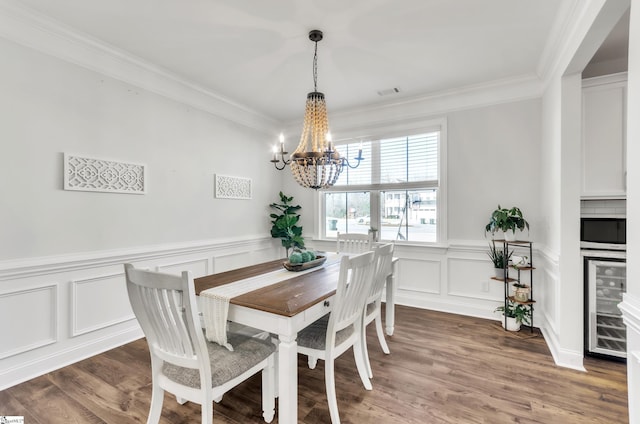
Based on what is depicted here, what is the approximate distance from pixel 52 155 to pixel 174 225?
122cm

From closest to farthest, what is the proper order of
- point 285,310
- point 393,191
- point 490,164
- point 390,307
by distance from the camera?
point 285,310
point 390,307
point 490,164
point 393,191

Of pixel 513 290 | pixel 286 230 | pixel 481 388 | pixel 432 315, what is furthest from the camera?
pixel 286 230

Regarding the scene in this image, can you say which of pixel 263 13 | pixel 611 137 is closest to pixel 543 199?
pixel 611 137

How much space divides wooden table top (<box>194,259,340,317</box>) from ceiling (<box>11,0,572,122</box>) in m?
1.94

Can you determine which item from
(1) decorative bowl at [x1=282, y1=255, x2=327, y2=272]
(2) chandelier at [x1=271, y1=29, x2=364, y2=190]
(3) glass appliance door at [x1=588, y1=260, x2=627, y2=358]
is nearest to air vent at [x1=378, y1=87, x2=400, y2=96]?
(2) chandelier at [x1=271, y1=29, x2=364, y2=190]

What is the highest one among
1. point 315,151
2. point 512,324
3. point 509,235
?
point 315,151

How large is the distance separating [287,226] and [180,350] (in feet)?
10.1

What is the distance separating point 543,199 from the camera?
307 cm

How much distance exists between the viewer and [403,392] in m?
2.09

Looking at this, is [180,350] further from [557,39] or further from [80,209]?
[557,39]

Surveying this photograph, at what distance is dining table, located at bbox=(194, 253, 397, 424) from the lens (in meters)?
1.54

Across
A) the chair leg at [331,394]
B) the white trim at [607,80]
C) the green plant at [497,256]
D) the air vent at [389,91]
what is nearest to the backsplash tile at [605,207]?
the green plant at [497,256]

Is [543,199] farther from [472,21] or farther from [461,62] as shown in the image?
[472,21]

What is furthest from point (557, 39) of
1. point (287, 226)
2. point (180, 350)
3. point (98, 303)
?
point (98, 303)
